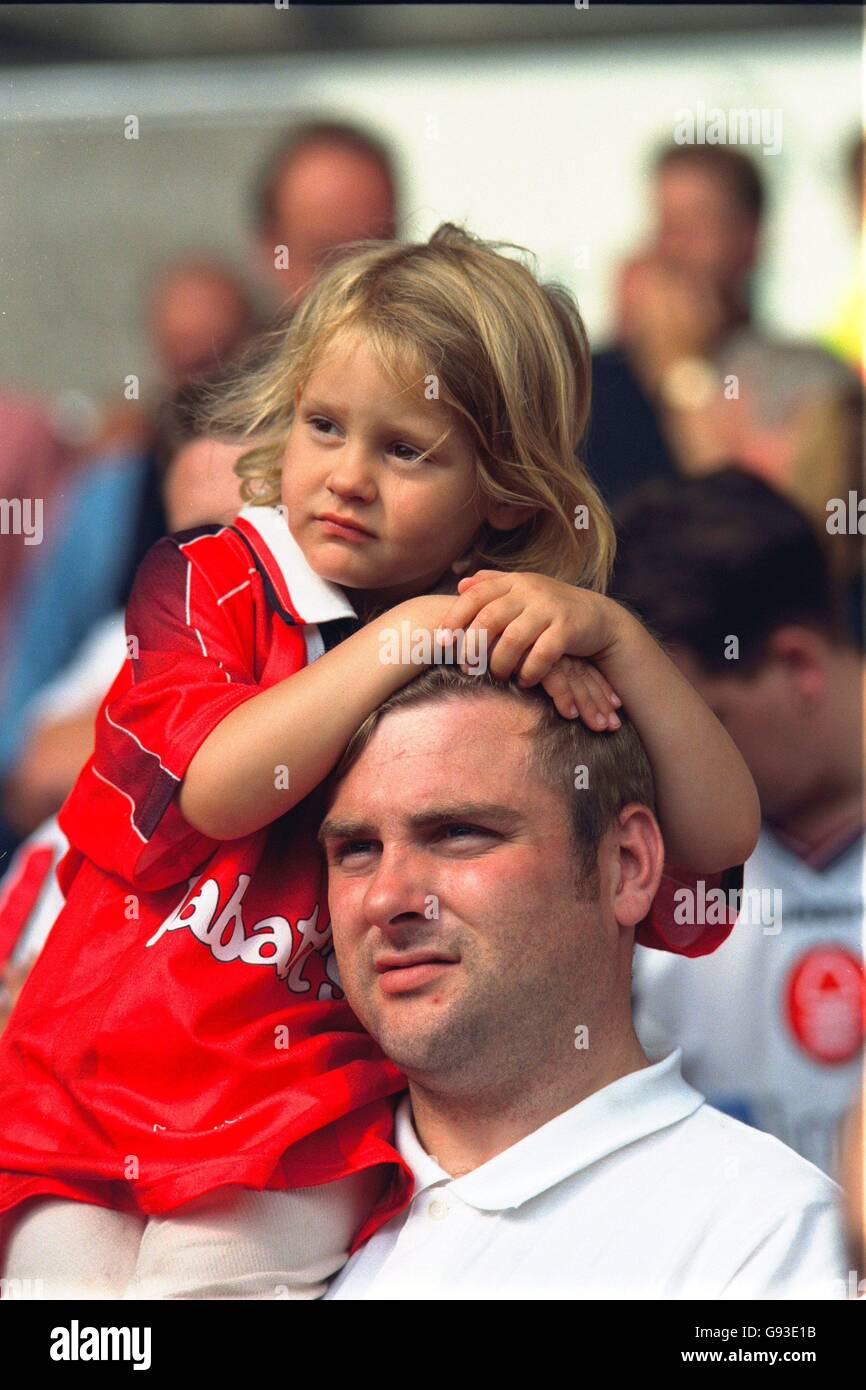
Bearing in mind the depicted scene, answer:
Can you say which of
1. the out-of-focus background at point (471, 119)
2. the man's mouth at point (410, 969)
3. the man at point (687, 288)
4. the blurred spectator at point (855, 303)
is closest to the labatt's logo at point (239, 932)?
the man's mouth at point (410, 969)

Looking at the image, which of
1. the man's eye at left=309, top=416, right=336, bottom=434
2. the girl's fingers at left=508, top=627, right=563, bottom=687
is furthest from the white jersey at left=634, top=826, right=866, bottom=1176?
the man's eye at left=309, top=416, right=336, bottom=434

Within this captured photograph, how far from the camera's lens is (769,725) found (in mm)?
2658

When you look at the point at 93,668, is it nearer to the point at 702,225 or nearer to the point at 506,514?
the point at 506,514

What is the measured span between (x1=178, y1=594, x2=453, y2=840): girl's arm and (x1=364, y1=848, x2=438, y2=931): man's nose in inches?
4.1

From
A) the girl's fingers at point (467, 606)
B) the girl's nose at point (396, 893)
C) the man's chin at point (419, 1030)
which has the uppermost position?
the girl's fingers at point (467, 606)

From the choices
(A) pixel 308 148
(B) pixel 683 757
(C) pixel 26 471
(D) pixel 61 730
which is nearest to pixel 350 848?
(B) pixel 683 757

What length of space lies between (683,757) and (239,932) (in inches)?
17.6

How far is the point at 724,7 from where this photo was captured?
15.3 feet

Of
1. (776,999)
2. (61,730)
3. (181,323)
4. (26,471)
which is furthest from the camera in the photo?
(181,323)

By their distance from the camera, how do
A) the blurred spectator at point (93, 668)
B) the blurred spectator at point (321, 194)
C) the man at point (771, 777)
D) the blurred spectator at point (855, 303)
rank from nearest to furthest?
the blurred spectator at point (93, 668) → the man at point (771, 777) → the blurred spectator at point (321, 194) → the blurred spectator at point (855, 303)

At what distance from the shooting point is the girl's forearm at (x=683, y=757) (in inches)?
64.8

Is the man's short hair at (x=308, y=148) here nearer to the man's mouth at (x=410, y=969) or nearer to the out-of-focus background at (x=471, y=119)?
the out-of-focus background at (x=471, y=119)

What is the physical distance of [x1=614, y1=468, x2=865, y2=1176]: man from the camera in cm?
257
